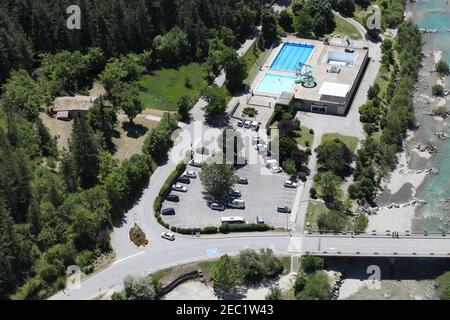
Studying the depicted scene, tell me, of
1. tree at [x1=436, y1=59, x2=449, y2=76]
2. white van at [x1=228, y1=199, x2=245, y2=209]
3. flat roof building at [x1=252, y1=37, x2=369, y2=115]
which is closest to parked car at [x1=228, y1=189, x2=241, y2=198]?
white van at [x1=228, y1=199, x2=245, y2=209]

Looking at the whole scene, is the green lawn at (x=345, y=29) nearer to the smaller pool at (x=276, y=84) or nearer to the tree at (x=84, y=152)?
the smaller pool at (x=276, y=84)

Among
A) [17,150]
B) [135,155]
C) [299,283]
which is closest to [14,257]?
[17,150]

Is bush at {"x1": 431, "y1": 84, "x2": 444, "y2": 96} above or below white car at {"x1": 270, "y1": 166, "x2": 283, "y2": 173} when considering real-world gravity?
below

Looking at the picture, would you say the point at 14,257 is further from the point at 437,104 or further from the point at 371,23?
the point at 371,23

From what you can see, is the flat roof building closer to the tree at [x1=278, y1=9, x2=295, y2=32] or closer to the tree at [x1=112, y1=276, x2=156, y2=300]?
the tree at [x1=278, y1=9, x2=295, y2=32]

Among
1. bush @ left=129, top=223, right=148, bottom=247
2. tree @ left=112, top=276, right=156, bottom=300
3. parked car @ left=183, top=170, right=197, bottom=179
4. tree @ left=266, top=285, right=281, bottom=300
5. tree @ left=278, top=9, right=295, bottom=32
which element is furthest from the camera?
tree @ left=278, top=9, right=295, bottom=32

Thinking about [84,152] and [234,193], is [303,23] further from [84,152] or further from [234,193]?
[84,152]
